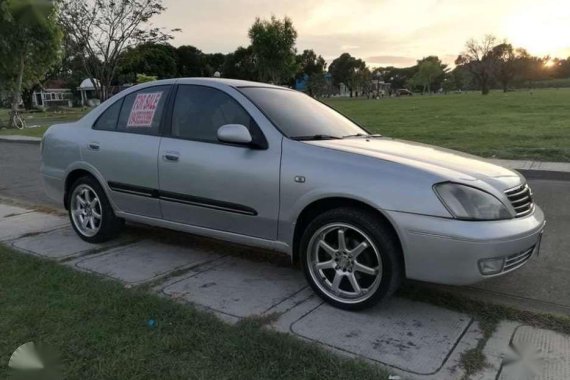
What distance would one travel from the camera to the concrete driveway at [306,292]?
300 centimetres

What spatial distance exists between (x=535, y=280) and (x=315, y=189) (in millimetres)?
2012

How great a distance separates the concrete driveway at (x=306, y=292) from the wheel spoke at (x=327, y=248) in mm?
376

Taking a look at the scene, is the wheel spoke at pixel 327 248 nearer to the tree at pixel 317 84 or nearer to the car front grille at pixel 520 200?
the car front grille at pixel 520 200

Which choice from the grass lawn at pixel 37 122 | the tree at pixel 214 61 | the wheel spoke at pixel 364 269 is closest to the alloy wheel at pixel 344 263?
the wheel spoke at pixel 364 269

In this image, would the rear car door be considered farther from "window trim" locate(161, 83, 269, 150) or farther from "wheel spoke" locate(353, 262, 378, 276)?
"wheel spoke" locate(353, 262, 378, 276)

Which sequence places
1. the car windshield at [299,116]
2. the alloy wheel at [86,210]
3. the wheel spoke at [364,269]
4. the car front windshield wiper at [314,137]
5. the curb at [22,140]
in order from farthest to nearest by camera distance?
the curb at [22,140] < the alloy wheel at [86,210] < the car windshield at [299,116] < the car front windshield wiper at [314,137] < the wheel spoke at [364,269]

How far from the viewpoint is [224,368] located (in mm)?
2760

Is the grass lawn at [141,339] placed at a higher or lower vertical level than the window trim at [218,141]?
lower

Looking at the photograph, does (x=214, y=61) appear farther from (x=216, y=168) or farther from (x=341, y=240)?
(x=341, y=240)

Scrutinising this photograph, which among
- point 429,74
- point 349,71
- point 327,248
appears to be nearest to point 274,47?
point 327,248

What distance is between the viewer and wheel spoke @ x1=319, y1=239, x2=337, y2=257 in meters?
3.53

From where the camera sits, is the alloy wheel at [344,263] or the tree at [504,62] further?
the tree at [504,62]

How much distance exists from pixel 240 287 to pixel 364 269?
1.04m

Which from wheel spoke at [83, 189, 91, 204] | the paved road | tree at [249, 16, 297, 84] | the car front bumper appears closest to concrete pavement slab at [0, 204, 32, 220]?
the paved road
